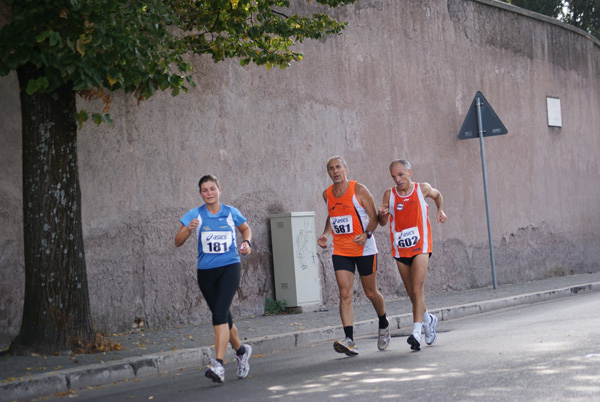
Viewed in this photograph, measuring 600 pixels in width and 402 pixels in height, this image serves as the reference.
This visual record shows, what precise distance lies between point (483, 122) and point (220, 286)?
888 centimetres

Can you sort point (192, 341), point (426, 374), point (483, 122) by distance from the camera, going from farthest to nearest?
point (483, 122)
point (192, 341)
point (426, 374)

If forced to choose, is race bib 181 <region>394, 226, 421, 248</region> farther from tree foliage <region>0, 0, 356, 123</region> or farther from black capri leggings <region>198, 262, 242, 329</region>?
tree foliage <region>0, 0, 356, 123</region>

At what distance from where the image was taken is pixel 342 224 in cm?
855

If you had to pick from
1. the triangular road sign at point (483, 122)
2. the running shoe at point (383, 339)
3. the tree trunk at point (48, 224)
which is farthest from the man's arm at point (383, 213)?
the triangular road sign at point (483, 122)

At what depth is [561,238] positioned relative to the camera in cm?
1969

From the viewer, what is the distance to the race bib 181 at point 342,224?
27.9ft

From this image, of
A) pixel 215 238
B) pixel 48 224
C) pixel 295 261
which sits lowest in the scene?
pixel 295 261

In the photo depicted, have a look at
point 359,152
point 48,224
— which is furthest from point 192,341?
point 359,152

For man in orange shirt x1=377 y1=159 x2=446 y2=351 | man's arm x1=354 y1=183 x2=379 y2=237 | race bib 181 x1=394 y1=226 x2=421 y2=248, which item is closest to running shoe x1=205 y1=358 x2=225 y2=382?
man's arm x1=354 y1=183 x2=379 y2=237

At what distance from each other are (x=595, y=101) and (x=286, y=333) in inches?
577

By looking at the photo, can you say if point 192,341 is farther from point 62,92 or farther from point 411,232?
point 62,92

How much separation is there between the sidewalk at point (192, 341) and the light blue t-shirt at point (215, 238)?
1.31 meters

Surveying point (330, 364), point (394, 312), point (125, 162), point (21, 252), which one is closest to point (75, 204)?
point (21, 252)

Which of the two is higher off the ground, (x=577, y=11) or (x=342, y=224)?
(x=577, y=11)
